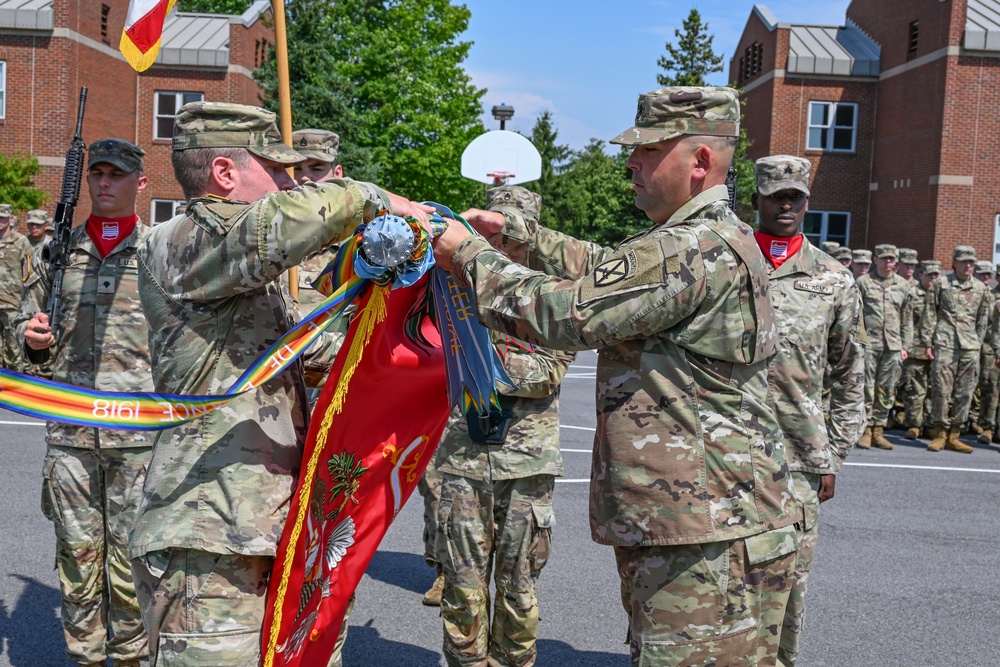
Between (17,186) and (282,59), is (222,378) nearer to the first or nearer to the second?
(282,59)

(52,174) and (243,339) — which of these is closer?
(243,339)

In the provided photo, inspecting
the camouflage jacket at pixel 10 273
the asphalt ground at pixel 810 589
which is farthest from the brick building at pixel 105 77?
the asphalt ground at pixel 810 589

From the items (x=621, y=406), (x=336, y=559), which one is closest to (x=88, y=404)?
(x=336, y=559)

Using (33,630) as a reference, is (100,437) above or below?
above

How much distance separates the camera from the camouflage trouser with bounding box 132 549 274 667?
10.0 feet

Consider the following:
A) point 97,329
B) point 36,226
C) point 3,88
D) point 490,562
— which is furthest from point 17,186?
point 490,562

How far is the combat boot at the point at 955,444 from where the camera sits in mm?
13594

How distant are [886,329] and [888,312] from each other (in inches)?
9.9

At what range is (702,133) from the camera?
10.6ft

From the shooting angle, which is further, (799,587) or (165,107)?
(165,107)

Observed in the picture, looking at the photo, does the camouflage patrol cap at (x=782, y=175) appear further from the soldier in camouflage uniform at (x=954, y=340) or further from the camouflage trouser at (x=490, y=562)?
the soldier in camouflage uniform at (x=954, y=340)

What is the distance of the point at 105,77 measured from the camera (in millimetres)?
31266

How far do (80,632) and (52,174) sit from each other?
91.1ft

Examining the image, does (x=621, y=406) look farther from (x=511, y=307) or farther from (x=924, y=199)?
(x=924, y=199)
